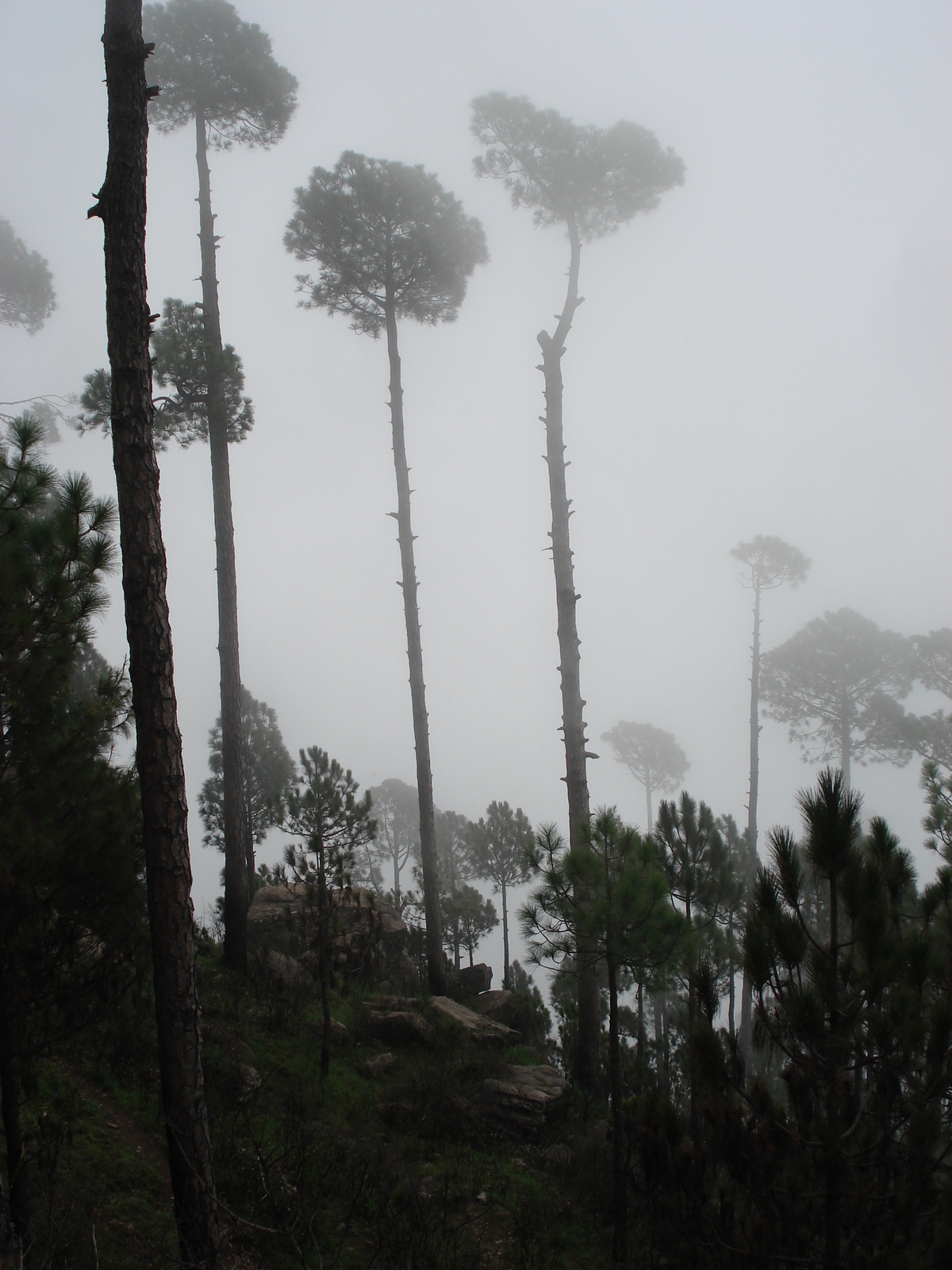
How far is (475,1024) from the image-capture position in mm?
10367

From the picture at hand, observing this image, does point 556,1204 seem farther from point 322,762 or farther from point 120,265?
point 120,265

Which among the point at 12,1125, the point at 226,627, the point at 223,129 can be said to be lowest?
the point at 12,1125

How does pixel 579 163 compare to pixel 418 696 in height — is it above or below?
above

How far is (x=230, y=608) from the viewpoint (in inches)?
405

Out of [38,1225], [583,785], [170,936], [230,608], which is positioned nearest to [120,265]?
[170,936]

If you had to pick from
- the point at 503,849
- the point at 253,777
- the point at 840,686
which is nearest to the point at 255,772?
the point at 253,777

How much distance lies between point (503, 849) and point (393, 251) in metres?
15.5

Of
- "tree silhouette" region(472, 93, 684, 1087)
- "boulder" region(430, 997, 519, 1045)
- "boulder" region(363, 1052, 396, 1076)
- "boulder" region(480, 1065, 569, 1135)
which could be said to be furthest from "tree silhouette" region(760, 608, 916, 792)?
"boulder" region(363, 1052, 396, 1076)

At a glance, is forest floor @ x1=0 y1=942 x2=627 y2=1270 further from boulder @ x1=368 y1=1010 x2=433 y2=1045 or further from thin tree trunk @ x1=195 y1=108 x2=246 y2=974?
thin tree trunk @ x1=195 y1=108 x2=246 y2=974

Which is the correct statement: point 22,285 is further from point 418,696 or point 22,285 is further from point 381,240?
point 418,696

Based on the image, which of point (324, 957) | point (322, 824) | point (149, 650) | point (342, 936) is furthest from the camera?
point (342, 936)

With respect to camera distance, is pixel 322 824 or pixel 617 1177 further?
pixel 322 824

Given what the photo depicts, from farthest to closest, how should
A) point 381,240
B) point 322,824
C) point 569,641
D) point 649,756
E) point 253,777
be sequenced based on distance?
point 649,756
point 253,777
point 381,240
point 569,641
point 322,824

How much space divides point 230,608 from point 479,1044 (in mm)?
7479
